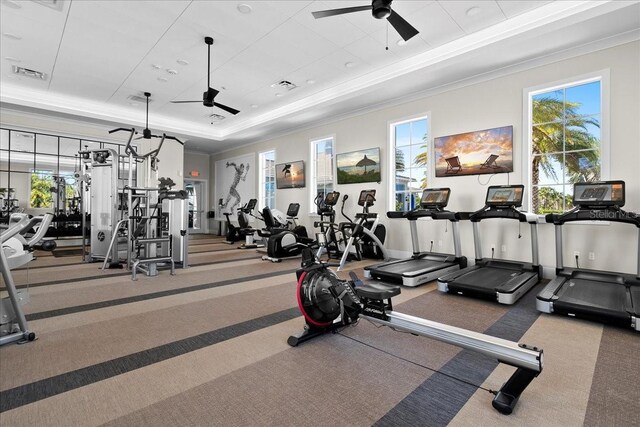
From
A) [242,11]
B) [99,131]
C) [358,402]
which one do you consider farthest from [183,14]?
[99,131]

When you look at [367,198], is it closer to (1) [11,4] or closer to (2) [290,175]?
(2) [290,175]

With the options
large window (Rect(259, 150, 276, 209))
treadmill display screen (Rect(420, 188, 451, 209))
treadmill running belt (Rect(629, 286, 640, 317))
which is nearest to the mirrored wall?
large window (Rect(259, 150, 276, 209))

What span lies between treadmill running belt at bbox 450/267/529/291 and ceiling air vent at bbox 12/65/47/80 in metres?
8.44

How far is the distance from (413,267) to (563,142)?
10.1 feet

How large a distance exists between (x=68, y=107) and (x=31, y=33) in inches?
134

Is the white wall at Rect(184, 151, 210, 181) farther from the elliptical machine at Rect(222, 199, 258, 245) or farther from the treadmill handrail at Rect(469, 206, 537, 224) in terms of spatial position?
the treadmill handrail at Rect(469, 206, 537, 224)

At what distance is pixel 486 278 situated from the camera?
4090 millimetres

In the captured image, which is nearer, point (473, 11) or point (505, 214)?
point (473, 11)

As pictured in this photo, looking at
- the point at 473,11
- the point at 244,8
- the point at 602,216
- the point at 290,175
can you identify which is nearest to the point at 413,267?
the point at 602,216

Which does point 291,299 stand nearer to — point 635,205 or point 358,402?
point 358,402

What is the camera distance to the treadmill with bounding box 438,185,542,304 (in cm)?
362

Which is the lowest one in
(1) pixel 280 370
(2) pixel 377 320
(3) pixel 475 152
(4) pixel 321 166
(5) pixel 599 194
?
(1) pixel 280 370

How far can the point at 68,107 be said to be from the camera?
305 inches

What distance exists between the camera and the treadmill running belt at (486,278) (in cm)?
375
